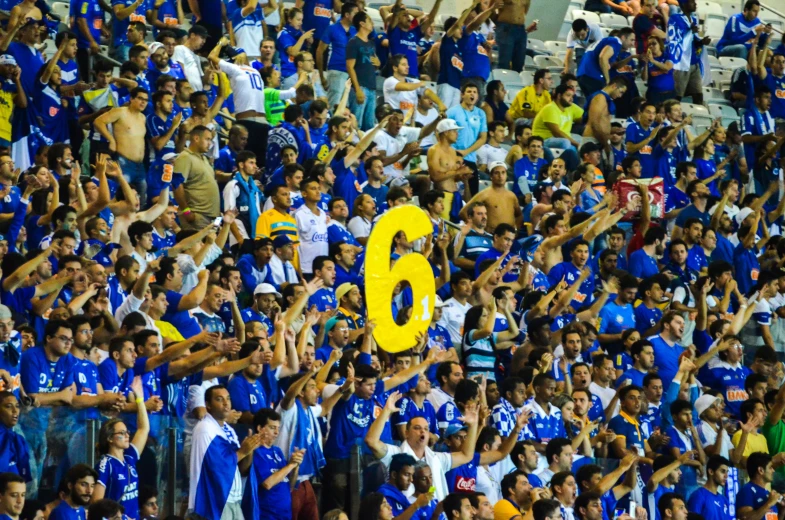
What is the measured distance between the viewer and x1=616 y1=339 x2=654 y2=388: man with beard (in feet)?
45.4

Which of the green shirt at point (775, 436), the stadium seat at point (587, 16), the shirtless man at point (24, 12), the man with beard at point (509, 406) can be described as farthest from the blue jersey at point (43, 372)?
the stadium seat at point (587, 16)

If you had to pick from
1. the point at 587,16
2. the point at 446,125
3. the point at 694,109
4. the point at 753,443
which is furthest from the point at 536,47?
the point at 753,443

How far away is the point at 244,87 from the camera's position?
50.6 feet

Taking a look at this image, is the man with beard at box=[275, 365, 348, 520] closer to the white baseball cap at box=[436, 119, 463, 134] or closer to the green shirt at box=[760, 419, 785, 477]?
the green shirt at box=[760, 419, 785, 477]

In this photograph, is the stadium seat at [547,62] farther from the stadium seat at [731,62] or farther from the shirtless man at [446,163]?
the shirtless man at [446,163]

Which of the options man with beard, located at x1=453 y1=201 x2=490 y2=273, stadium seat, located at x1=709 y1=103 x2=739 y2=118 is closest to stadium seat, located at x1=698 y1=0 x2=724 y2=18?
stadium seat, located at x1=709 y1=103 x2=739 y2=118

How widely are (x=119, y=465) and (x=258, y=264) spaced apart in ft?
11.3

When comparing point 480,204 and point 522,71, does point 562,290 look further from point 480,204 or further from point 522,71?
point 522,71

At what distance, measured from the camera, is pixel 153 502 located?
9.93 m

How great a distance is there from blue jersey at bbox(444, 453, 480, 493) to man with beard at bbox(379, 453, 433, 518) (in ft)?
1.66

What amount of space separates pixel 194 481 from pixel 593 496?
2.98m

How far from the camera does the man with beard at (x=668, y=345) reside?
14.4m

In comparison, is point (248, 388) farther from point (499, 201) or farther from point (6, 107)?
point (499, 201)

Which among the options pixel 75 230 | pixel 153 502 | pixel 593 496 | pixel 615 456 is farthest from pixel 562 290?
pixel 153 502
